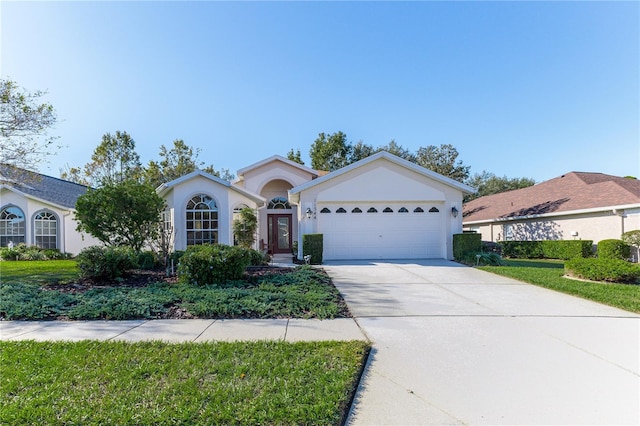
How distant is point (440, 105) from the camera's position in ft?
65.0

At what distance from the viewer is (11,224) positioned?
1798cm

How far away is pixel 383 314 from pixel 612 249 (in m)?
14.4

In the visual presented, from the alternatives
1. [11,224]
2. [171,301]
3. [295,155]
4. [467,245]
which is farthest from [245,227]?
[295,155]

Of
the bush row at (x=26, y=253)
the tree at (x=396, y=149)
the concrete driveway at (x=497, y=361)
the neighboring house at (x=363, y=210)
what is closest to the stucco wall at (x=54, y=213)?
the bush row at (x=26, y=253)

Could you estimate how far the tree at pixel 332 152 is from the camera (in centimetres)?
3659

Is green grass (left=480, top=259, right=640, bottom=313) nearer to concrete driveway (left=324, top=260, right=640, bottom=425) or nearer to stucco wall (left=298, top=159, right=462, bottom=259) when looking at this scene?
concrete driveway (left=324, top=260, right=640, bottom=425)

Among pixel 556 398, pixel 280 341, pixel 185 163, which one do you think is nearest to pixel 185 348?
pixel 280 341

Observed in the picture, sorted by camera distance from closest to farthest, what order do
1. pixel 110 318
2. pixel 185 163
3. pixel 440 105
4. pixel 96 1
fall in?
pixel 110 318
pixel 96 1
pixel 440 105
pixel 185 163

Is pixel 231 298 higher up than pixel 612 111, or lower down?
lower down

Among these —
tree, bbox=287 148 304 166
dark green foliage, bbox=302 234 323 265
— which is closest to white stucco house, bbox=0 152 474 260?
dark green foliage, bbox=302 234 323 265

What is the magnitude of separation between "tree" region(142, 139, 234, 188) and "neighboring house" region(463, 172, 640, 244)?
26610 millimetres

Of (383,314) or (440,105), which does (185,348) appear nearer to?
(383,314)

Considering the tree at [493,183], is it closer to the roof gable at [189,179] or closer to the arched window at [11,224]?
the roof gable at [189,179]

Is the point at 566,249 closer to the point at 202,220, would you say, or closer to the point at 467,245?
the point at 467,245
